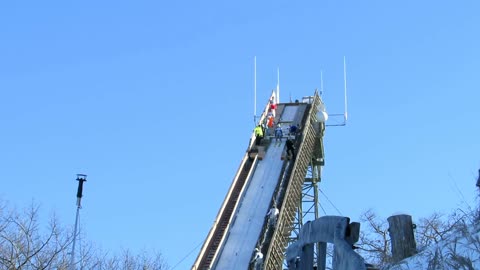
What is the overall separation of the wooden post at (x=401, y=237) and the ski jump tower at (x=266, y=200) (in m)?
14.3

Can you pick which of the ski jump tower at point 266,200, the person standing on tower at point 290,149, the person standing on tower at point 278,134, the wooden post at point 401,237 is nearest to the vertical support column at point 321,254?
the wooden post at point 401,237

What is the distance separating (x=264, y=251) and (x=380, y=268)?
611 inches

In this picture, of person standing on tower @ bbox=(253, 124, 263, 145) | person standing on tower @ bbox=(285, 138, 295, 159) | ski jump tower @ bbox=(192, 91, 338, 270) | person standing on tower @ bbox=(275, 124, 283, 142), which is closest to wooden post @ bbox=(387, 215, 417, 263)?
ski jump tower @ bbox=(192, 91, 338, 270)

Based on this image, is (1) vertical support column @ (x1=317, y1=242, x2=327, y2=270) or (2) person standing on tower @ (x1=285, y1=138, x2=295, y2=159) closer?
(1) vertical support column @ (x1=317, y1=242, x2=327, y2=270)

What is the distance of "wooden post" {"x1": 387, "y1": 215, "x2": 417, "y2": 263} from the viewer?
304 inches

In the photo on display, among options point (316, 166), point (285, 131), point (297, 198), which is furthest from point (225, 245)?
point (316, 166)

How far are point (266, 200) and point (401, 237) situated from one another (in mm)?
18973

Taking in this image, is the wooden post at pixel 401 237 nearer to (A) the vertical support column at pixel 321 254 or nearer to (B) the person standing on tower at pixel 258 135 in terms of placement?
(A) the vertical support column at pixel 321 254

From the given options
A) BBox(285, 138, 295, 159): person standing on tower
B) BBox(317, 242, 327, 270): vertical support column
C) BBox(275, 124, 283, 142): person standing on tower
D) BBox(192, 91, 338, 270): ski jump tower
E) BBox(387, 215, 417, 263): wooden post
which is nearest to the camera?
BBox(387, 215, 417, 263): wooden post

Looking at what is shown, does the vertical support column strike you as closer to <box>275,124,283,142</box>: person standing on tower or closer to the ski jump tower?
the ski jump tower

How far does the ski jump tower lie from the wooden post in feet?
47.0

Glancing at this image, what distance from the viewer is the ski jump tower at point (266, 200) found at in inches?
914

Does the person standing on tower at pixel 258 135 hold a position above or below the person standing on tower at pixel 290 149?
above

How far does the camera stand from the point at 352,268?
7230 mm
